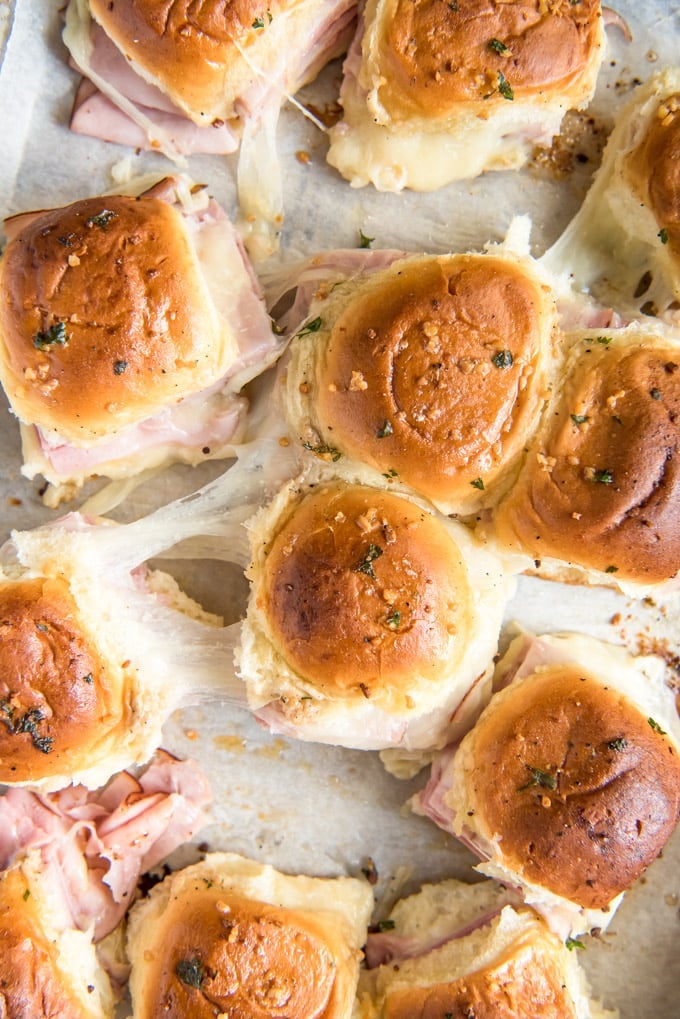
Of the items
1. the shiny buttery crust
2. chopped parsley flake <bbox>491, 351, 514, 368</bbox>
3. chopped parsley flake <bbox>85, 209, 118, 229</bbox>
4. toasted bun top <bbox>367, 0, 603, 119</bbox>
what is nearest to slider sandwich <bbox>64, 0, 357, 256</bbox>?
the shiny buttery crust

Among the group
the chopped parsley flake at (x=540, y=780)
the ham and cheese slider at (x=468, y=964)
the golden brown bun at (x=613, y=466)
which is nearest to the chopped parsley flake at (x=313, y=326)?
the golden brown bun at (x=613, y=466)

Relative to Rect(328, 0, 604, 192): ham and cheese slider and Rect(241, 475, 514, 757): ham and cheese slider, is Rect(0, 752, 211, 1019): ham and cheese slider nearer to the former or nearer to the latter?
Rect(241, 475, 514, 757): ham and cheese slider

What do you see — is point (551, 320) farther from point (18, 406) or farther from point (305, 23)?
point (18, 406)

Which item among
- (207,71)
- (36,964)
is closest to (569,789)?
(36,964)

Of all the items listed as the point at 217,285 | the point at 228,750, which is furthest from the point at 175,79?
the point at 228,750

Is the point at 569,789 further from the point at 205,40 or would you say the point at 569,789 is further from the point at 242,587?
the point at 205,40

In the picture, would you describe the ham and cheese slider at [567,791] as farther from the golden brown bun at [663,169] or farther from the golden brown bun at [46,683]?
the golden brown bun at [663,169]
